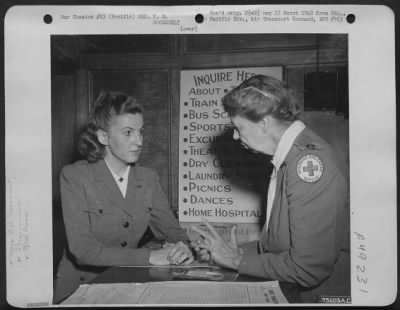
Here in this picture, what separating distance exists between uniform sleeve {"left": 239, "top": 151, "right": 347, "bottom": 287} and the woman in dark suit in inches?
6.1

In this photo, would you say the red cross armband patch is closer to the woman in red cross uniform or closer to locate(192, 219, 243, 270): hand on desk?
the woman in red cross uniform

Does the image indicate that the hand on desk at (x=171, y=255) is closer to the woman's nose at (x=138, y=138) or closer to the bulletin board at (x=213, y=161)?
the bulletin board at (x=213, y=161)

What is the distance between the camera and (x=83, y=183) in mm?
930

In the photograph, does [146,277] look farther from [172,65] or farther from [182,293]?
[172,65]

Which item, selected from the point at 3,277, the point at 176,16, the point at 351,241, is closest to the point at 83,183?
the point at 3,277

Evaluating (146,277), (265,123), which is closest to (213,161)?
(265,123)

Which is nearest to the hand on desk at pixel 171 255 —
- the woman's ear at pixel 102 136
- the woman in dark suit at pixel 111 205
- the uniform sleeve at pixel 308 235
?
the woman in dark suit at pixel 111 205

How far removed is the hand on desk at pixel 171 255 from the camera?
3.05 feet

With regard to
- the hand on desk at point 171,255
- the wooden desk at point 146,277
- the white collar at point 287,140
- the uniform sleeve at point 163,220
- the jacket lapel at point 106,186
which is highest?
the white collar at point 287,140

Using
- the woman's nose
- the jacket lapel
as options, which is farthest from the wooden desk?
the woman's nose

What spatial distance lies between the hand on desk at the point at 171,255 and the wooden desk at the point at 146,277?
1 centimetres

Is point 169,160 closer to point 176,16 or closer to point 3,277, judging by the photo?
point 176,16

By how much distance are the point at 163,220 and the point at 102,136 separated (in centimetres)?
19

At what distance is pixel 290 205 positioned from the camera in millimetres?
899
